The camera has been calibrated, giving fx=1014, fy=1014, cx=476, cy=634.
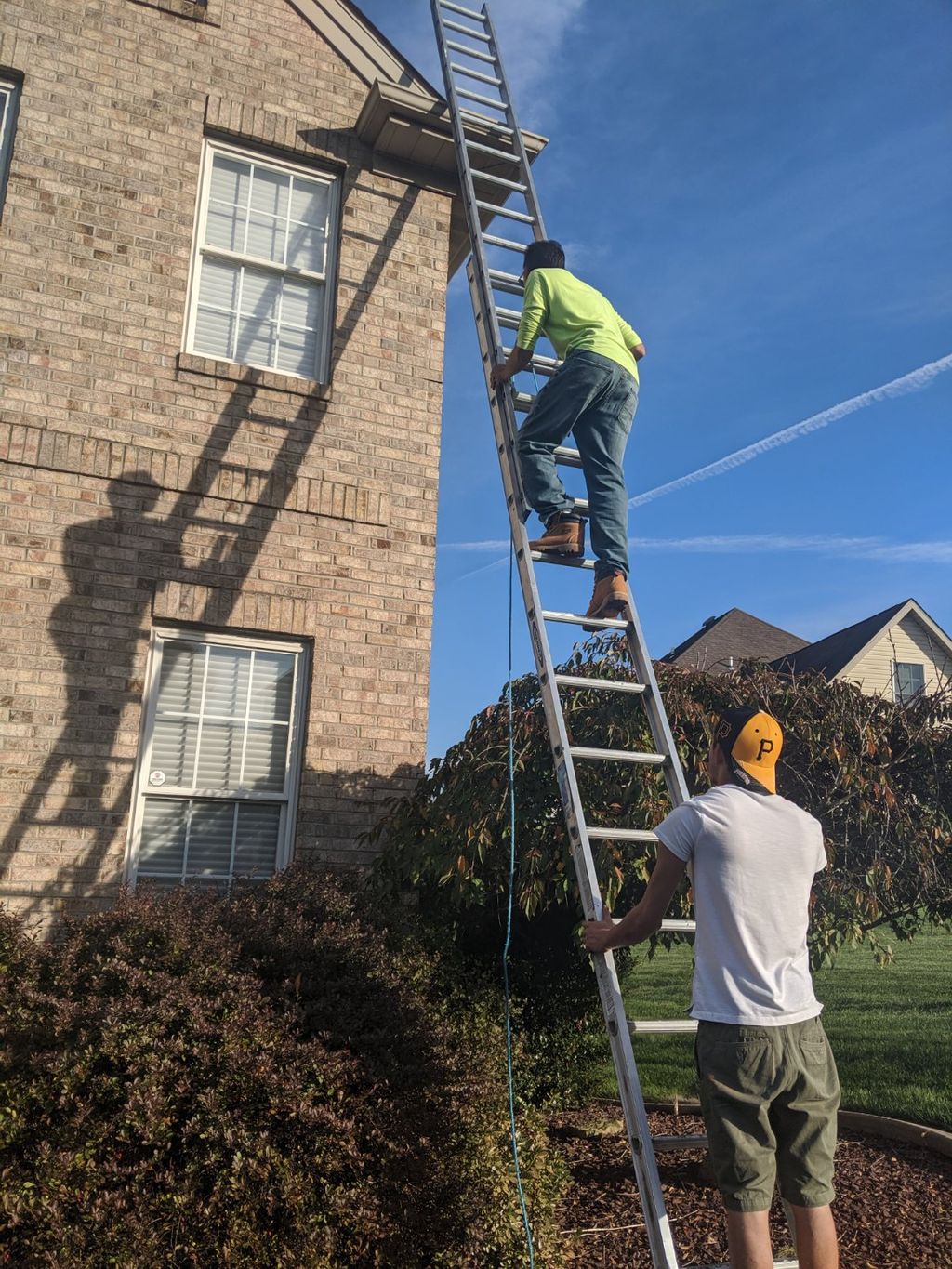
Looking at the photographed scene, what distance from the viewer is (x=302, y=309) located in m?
7.32

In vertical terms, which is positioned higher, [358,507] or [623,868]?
[358,507]

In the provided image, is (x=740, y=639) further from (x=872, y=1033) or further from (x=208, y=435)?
(x=208, y=435)

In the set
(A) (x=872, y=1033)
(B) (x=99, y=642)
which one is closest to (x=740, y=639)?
(A) (x=872, y=1033)

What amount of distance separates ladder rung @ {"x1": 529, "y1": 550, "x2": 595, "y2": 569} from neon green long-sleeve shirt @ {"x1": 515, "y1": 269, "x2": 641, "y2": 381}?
1.07 metres

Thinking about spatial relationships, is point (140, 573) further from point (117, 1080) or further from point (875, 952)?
point (875, 952)

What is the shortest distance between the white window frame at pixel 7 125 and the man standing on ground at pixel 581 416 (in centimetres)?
389

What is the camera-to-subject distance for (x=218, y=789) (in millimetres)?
6375

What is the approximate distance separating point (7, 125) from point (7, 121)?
0.09 ft

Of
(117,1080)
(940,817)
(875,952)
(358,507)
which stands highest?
(358,507)

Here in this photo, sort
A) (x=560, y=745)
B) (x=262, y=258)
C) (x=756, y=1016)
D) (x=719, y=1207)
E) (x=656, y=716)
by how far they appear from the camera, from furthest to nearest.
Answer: (x=262, y=258) → (x=719, y=1207) → (x=656, y=716) → (x=560, y=745) → (x=756, y=1016)

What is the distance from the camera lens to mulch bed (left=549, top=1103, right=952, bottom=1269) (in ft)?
13.5

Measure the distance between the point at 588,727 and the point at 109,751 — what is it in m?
2.84

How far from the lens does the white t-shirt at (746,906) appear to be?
2895 millimetres

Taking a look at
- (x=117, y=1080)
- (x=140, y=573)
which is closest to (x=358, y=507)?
(x=140, y=573)
